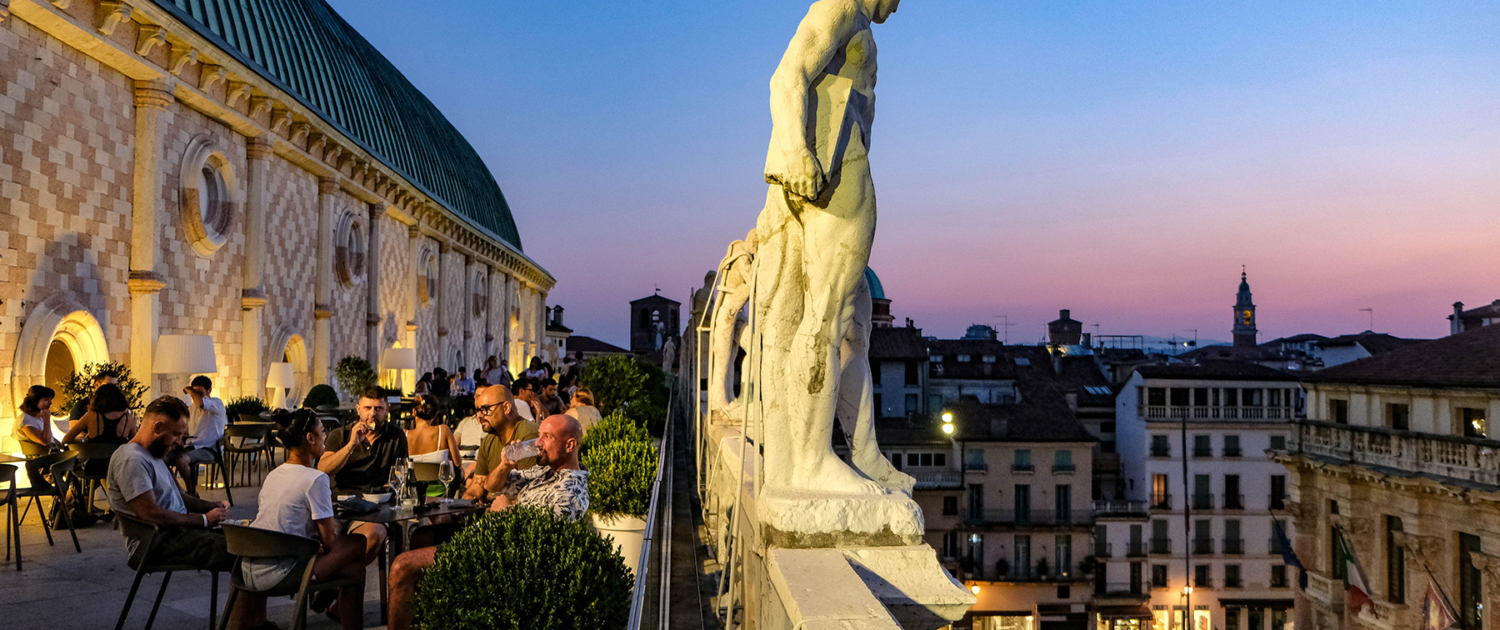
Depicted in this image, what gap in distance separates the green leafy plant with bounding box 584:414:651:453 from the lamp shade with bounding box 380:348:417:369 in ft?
45.5

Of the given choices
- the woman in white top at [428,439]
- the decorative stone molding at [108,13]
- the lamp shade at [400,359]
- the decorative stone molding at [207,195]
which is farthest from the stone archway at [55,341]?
the lamp shade at [400,359]

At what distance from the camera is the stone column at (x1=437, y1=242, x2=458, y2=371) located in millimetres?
29203

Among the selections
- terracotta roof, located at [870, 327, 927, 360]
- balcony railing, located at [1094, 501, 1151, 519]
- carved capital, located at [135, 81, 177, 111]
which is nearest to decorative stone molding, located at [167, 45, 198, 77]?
carved capital, located at [135, 81, 177, 111]

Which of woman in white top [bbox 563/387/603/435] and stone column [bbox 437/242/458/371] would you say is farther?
stone column [bbox 437/242/458/371]

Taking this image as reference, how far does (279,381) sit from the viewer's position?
15.5 meters

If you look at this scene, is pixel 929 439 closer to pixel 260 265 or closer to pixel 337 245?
pixel 337 245

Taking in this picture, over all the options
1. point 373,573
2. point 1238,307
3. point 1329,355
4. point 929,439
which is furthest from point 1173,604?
point 1238,307

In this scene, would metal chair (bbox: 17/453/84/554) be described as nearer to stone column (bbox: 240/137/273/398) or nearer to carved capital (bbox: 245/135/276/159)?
stone column (bbox: 240/137/273/398)

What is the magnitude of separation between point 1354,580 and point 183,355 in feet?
107

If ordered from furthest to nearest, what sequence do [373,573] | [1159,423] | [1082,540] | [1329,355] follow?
[1329,355] → [1159,423] → [1082,540] → [373,573]

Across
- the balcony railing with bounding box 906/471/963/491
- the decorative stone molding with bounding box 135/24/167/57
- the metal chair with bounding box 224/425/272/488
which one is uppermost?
the decorative stone molding with bounding box 135/24/167/57

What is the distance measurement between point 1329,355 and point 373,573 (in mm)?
68806

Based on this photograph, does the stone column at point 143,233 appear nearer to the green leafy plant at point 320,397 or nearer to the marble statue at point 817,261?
the green leafy plant at point 320,397

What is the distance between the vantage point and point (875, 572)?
108 inches
